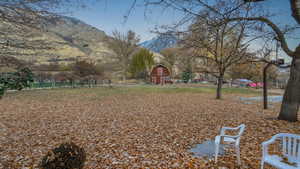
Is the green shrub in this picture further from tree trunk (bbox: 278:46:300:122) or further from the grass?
the grass

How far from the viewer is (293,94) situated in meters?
5.62

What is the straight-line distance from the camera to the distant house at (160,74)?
36062mm

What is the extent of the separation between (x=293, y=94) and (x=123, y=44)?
2973 cm

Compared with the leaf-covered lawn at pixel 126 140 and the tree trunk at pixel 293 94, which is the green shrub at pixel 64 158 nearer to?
the leaf-covered lawn at pixel 126 140

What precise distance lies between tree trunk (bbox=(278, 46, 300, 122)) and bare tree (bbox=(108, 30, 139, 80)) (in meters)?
29.2

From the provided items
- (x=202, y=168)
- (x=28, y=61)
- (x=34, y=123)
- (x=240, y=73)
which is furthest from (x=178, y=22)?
(x=240, y=73)

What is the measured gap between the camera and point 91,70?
24438mm

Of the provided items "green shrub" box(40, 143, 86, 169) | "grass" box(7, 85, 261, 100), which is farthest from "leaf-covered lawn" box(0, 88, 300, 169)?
"grass" box(7, 85, 261, 100)

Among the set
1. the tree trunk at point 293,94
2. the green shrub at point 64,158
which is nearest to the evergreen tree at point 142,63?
the tree trunk at point 293,94

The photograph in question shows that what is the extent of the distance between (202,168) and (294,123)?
5.09 m

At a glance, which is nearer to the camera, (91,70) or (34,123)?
(34,123)

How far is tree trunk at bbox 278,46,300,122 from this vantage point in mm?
5516

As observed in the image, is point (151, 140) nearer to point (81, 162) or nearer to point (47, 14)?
point (81, 162)

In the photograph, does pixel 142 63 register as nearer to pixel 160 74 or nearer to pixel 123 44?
pixel 160 74
